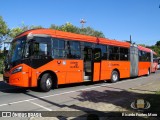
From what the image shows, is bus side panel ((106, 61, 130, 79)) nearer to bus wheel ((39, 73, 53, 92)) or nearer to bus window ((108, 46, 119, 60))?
bus window ((108, 46, 119, 60))

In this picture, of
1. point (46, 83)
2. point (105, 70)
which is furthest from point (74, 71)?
point (105, 70)

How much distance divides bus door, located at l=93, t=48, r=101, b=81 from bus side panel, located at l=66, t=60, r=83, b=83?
141 centimetres

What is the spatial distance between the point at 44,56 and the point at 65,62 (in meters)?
1.74

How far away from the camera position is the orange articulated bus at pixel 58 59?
13.6 metres

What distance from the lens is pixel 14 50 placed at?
46.4 feet

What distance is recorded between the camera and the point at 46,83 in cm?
1439

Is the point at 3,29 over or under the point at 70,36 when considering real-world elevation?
over

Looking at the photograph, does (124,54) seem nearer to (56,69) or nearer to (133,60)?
(133,60)

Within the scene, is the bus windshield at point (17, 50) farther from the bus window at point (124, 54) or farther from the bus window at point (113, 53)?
the bus window at point (124, 54)

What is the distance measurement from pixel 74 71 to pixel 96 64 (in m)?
2.37

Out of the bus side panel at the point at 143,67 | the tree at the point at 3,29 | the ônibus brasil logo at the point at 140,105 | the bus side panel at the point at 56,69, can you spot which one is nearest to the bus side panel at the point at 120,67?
the bus side panel at the point at 143,67

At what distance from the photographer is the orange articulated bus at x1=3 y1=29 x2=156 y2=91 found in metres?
13.6

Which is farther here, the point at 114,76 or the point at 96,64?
the point at 114,76

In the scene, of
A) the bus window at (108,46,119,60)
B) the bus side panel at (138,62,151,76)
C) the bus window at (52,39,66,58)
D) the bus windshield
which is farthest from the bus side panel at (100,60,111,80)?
the bus windshield
